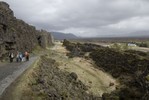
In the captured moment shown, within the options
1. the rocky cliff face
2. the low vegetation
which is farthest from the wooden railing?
the low vegetation

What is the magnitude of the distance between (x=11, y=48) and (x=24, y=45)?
10011 millimetres

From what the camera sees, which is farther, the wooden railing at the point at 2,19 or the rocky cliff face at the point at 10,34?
the rocky cliff face at the point at 10,34

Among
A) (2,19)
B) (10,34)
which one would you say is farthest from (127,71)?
(2,19)

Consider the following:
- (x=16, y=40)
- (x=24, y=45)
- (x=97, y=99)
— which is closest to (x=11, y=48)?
(x=16, y=40)

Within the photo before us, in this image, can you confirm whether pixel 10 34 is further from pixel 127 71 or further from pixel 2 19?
pixel 127 71

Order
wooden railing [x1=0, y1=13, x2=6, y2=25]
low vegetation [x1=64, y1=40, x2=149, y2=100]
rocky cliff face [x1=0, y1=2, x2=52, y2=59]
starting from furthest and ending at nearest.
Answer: rocky cliff face [x1=0, y1=2, x2=52, y2=59] < wooden railing [x1=0, y1=13, x2=6, y2=25] < low vegetation [x1=64, y1=40, x2=149, y2=100]

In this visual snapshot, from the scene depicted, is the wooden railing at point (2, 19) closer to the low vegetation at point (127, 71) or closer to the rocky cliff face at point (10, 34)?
the rocky cliff face at point (10, 34)

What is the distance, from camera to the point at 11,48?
172ft

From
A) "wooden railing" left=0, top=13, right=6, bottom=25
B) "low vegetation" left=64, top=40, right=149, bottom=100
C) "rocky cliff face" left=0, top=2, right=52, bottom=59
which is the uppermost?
"wooden railing" left=0, top=13, right=6, bottom=25

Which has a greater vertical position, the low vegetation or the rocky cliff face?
the rocky cliff face

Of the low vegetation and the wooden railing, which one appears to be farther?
the wooden railing

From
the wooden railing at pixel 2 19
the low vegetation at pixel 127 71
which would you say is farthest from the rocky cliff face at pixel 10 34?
the low vegetation at pixel 127 71

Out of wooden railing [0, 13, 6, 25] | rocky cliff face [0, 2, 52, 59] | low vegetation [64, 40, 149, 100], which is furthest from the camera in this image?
rocky cliff face [0, 2, 52, 59]

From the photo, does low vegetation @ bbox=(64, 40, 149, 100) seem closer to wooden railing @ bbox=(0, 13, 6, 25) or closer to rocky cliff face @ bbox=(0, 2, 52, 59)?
rocky cliff face @ bbox=(0, 2, 52, 59)
